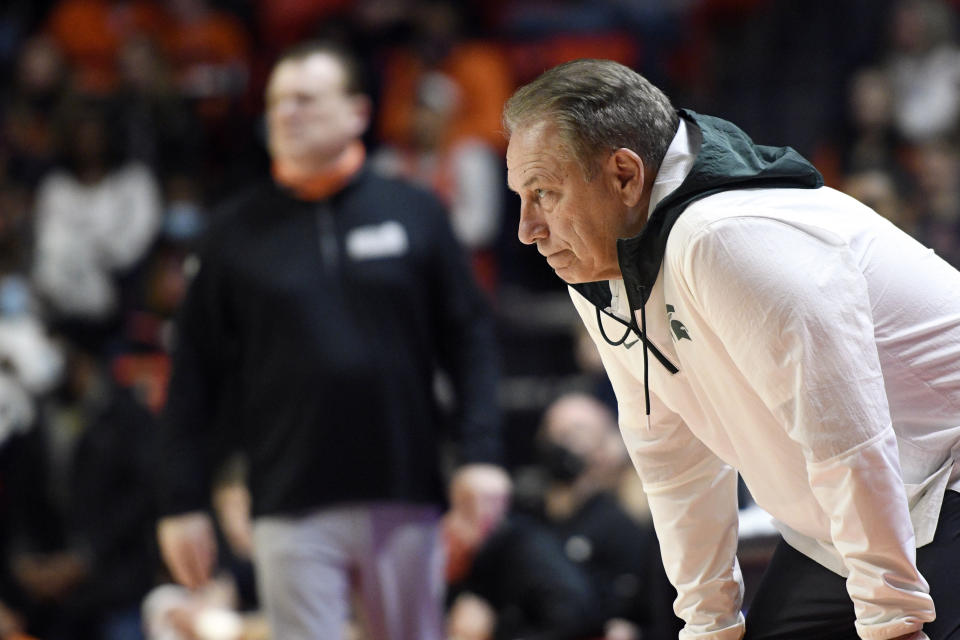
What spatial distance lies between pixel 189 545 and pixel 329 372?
72cm

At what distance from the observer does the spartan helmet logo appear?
2.25 m

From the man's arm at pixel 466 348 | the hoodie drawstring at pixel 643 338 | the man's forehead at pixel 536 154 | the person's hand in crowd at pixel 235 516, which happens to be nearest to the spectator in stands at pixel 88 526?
the person's hand in crowd at pixel 235 516

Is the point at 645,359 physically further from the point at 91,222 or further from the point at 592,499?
the point at 91,222

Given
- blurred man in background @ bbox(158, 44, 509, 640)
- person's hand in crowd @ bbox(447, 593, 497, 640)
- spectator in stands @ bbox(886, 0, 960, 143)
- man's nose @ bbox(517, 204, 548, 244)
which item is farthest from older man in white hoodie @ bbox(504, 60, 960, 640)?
spectator in stands @ bbox(886, 0, 960, 143)

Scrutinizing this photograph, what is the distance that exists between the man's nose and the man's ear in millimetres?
159

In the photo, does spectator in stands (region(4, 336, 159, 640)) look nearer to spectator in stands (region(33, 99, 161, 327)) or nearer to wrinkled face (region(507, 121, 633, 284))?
spectator in stands (region(33, 99, 161, 327))

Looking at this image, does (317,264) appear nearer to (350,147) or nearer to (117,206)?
(350,147)

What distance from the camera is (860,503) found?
2066 millimetres

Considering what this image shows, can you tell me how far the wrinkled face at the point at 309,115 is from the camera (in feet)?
13.1

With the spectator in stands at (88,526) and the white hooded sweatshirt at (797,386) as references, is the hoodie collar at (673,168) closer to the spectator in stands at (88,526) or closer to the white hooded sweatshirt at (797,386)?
the white hooded sweatshirt at (797,386)

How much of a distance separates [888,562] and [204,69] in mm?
7662

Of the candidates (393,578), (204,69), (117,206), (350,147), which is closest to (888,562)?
(393,578)

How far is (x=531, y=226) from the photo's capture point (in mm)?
2369

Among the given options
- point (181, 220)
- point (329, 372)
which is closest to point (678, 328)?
point (329, 372)
